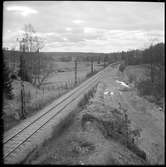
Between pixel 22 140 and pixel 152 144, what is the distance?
5945 mm

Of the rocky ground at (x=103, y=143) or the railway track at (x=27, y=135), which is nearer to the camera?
the rocky ground at (x=103, y=143)

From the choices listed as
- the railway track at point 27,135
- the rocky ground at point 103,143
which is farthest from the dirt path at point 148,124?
the railway track at point 27,135

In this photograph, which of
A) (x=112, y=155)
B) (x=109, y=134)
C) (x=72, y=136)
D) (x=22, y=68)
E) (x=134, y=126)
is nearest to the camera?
(x=112, y=155)

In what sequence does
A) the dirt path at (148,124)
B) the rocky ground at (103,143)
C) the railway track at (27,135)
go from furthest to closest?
the dirt path at (148,124) < the railway track at (27,135) < the rocky ground at (103,143)

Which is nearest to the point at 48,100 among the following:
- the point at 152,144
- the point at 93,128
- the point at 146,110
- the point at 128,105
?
the point at 128,105

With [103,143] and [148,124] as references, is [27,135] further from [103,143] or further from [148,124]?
[148,124]

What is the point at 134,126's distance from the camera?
1324 centimetres

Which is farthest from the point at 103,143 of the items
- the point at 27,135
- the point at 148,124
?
the point at 148,124

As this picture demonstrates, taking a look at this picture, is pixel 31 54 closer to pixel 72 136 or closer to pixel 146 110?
pixel 146 110

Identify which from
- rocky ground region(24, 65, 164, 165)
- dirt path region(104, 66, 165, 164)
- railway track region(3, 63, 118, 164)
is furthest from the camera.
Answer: dirt path region(104, 66, 165, 164)

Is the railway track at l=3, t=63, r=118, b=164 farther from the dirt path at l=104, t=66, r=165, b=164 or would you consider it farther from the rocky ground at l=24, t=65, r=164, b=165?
the dirt path at l=104, t=66, r=165, b=164

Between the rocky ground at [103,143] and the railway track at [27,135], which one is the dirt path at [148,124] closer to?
the rocky ground at [103,143]

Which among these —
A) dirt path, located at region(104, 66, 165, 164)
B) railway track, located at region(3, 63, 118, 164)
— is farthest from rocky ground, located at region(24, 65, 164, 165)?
railway track, located at region(3, 63, 118, 164)

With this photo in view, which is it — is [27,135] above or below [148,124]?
above
